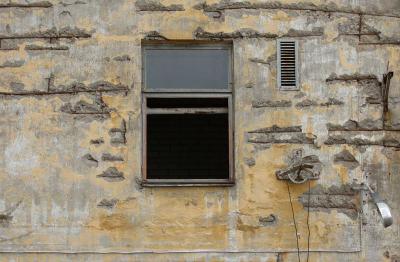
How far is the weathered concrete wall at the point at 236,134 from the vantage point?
374 inches

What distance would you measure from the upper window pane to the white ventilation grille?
60 centimetres

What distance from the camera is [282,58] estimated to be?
32.0 ft

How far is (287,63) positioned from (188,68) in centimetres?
115

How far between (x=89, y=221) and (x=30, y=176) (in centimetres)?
84

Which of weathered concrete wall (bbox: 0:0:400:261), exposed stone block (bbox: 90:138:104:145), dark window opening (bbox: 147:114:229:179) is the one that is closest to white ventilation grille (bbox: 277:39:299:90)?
weathered concrete wall (bbox: 0:0:400:261)

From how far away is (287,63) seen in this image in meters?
9.78

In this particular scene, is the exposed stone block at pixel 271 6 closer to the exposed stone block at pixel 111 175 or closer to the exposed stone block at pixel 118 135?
the exposed stone block at pixel 118 135

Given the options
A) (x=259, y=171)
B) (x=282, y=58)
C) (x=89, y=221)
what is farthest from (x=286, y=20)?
(x=89, y=221)

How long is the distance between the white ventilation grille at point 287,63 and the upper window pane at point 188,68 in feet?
1.98

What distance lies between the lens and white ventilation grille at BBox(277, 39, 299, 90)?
975cm

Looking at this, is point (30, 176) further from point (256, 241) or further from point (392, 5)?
point (392, 5)

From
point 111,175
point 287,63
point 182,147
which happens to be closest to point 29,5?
point 111,175

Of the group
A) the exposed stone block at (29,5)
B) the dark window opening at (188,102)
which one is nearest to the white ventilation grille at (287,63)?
the dark window opening at (188,102)

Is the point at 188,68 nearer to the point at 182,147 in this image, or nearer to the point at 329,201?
the point at 329,201
